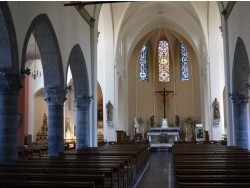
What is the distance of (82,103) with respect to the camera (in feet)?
57.4

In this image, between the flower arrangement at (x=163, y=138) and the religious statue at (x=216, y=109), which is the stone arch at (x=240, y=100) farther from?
the flower arrangement at (x=163, y=138)

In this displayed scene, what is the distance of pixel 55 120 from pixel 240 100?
337 inches

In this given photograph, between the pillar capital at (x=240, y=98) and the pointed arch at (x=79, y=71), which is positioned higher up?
the pointed arch at (x=79, y=71)

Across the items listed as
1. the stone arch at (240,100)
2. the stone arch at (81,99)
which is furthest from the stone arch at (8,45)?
the stone arch at (240,100)

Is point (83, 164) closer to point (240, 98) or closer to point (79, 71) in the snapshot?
point (79, 71)

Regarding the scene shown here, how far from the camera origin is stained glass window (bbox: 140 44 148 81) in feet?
117

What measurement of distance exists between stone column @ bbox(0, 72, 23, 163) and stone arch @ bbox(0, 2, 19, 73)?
0.25 metres

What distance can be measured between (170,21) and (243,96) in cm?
1490

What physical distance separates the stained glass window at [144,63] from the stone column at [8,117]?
86.6 feet

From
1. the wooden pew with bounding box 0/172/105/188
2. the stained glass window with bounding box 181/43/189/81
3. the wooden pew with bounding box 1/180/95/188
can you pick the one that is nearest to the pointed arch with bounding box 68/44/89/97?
the wooden pew with bounding box 0/172/105/188

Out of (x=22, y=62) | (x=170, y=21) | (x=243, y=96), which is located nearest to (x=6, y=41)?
(x=22, y=62)

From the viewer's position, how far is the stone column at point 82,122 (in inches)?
676

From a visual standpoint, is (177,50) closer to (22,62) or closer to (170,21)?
(170,21)

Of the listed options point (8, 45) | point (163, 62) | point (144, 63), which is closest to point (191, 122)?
point (163, 62)
